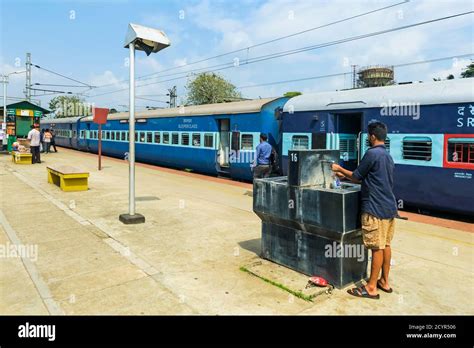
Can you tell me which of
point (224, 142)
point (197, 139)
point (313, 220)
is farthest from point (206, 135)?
point (313, 220)

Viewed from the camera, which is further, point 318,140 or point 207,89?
point 207,89

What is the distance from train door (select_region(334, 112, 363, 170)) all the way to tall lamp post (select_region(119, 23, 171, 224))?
5.84 metres

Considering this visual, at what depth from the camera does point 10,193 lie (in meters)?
10.9

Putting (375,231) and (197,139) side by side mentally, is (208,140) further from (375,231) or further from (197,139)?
(375,231)

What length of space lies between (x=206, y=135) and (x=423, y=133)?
31.1 ft

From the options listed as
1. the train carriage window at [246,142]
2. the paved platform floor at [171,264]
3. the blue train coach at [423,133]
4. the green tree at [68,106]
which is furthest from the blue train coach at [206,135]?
the green tree at [68,106]

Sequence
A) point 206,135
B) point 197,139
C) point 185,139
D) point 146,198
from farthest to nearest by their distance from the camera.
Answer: point 185,139 → point 197,139 → point 206,135 → point 146,198

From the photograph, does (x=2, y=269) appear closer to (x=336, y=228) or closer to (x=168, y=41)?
(x=336, y=228)

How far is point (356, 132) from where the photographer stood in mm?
→ 12094

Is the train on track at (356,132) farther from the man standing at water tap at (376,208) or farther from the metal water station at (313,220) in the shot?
the man standing at water tap at (376,208)

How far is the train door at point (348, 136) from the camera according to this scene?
11477mm

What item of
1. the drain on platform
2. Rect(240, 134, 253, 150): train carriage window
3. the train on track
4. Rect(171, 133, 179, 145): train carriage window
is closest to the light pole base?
the drain on platform
